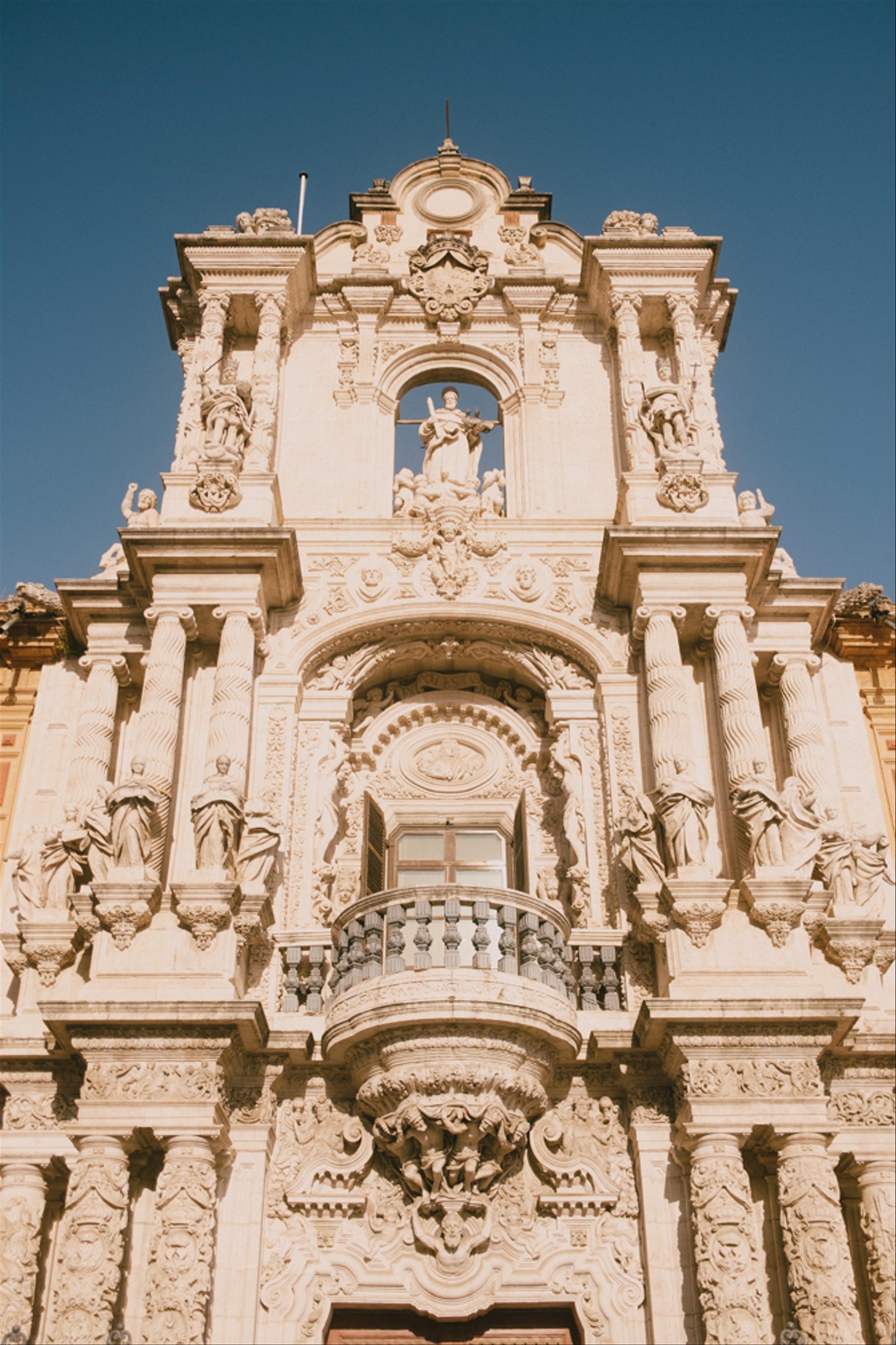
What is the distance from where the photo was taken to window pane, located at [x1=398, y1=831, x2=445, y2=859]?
53.5ft

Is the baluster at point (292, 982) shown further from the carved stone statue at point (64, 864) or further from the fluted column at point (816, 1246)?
the fluted column at point (816, 1246)

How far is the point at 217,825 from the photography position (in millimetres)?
13672

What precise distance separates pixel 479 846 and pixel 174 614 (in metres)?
4.50

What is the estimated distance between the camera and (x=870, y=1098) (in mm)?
13398

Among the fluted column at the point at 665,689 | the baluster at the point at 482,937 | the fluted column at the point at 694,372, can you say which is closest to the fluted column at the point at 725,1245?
the baluster at the point at 482,937

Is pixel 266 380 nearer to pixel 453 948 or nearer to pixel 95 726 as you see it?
pixel 95 726

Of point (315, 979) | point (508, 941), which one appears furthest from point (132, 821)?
point (508, 941)

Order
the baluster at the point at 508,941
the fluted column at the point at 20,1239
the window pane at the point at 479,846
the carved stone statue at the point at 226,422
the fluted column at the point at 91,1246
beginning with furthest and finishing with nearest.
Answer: the carved stone statue at the point at 226,422 < the window pane at the point at 479,846 < the baluster at the point at 508,941 < the fluted column at the point at 20,1239 < the fluted column at the point at 91,1246

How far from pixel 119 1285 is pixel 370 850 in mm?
5527

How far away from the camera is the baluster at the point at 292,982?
1388 cm

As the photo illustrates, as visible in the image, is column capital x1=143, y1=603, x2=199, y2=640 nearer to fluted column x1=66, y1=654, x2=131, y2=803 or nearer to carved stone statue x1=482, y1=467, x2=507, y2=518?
fluted column x1=66, y1=654, x2=131, y2=803

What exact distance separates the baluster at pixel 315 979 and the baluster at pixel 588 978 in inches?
104

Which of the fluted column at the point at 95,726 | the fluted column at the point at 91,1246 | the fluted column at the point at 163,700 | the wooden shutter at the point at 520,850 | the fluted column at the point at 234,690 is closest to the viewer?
the fluted column at the point at 91,1246

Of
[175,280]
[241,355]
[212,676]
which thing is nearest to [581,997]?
[212,676]
